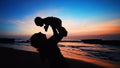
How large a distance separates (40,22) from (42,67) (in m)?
7.16

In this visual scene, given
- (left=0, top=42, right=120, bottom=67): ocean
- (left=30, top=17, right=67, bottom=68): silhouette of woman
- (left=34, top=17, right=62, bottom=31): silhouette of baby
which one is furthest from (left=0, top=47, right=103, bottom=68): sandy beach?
(left=34, top=17, right=62, bottom=31): silhouette of baby

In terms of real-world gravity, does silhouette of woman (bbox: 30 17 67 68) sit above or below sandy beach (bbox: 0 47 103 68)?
above

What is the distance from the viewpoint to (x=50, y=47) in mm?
1978

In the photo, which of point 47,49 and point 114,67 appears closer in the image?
point 47,49

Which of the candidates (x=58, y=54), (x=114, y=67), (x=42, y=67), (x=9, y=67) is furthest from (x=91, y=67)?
(x=58, y=54)

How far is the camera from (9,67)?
26.9 ft

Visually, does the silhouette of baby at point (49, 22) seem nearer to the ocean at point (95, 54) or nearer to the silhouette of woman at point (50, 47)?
the silhouette of woman at point (50, 47)

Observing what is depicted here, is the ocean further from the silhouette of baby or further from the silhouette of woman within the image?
the silhouette of baby

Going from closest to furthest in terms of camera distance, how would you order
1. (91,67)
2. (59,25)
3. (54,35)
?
(59,25), (54,35), (91,67)

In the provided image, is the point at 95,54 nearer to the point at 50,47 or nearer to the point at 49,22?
the point at 50,47

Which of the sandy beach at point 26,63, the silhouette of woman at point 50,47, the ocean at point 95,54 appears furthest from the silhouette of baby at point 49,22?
the ocean at point 95,54

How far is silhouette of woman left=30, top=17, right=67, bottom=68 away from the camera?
1.87m

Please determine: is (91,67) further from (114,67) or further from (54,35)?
(54,35)

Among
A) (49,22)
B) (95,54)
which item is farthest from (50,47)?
(95,54)
